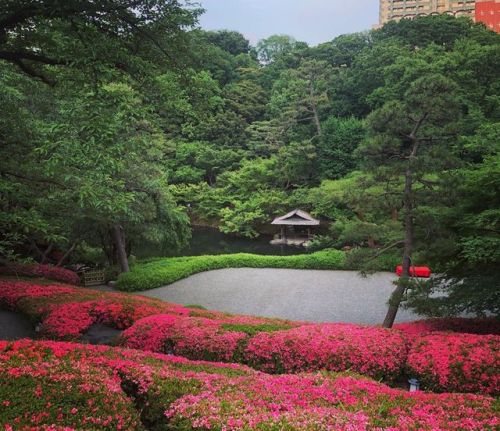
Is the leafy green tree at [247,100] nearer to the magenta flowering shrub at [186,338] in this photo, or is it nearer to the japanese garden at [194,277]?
the japanese garden at [194,277]

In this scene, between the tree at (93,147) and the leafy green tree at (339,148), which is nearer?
the tree at (93,147)

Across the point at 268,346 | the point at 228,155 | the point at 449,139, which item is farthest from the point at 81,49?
the point at 228,155

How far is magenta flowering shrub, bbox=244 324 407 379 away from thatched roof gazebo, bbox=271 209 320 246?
17522mm

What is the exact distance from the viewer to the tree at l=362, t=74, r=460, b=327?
7789mm

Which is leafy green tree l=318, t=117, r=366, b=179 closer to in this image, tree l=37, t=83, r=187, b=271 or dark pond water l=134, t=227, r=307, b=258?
dark pond water l=134, t=227, r=307, b=258

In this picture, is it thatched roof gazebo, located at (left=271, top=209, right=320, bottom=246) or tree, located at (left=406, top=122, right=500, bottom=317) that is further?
thatched roof gazebo, located at (left=271, top=209, right=320, bottom=246)

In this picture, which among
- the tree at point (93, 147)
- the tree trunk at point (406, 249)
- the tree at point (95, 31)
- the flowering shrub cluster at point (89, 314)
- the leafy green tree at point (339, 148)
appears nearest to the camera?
the tree at point (93, 147)

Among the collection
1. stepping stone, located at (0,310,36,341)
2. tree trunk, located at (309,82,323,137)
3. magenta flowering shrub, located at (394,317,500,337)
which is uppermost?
tree trunk, located at (309,82,323,137)

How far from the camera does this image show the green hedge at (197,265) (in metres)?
15.2

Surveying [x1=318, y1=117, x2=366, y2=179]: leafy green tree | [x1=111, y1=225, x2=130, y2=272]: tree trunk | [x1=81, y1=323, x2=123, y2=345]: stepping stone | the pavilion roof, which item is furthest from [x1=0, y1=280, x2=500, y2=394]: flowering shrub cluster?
[x1=318, y1=117, x2=366, y2=179]: leafy green tree

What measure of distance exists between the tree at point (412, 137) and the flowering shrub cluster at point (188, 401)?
176 inches

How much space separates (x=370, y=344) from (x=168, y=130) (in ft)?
104

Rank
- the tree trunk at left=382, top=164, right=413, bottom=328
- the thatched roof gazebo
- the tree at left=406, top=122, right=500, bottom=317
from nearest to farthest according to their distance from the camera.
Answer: the tree at left=406, top=122, right=500, bottom=317
the tree trunk at left=382, top=164, right=413, bottom=328
the thatched roof gazebo

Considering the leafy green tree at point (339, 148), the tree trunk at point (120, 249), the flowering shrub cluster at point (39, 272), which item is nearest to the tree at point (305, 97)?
the leafy green tree at point (339, 148)
